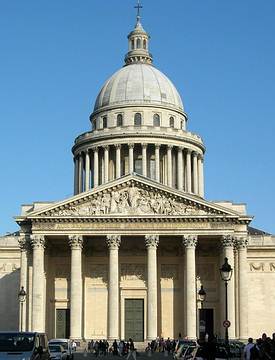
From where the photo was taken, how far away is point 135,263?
264 ft

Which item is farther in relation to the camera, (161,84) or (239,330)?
(161,84)

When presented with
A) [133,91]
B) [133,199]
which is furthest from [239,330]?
[133,91]

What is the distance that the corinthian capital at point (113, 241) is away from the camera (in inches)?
2918

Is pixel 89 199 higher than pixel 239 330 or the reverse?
higher

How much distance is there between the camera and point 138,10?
11562cm

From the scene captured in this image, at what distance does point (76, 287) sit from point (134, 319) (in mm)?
8971

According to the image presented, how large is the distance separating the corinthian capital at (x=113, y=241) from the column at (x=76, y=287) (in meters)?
2.49

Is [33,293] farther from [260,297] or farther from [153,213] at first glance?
[260,297]

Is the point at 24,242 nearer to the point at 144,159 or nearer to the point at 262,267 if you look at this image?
the point at 144,159

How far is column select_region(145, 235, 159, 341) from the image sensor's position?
240ft

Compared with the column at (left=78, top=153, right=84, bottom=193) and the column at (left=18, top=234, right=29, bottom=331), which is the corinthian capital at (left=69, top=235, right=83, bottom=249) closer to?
the column at (left=18, top=234, right=29, bottom=331)

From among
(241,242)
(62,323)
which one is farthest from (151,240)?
(62,323)

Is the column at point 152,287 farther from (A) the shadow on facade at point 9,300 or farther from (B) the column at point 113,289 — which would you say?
(A) the shadow on facade at point 9,300

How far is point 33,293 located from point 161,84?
4069cm
